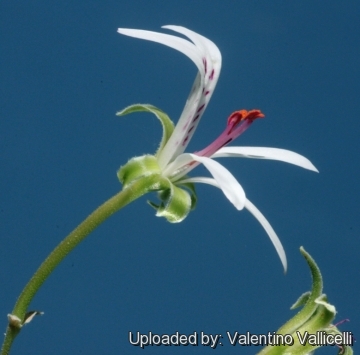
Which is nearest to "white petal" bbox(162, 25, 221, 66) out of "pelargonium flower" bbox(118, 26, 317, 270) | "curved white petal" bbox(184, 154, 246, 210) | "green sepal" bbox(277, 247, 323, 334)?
"pelargonium flower" bbox(118, 26, 317, 270)

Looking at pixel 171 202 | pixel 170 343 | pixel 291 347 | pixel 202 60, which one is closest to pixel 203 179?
pixel 171 202

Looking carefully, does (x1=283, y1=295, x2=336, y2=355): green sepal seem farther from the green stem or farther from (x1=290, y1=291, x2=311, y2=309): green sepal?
the green stem

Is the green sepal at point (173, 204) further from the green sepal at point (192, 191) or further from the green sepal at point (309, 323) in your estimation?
the green sepal at point (309, 323)

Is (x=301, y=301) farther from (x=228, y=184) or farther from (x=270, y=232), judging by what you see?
(x=228, y=184)

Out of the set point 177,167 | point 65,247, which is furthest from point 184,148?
point 65,247

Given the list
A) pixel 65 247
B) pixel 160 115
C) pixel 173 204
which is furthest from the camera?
pixel 160 115

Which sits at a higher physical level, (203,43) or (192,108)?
(203,43)

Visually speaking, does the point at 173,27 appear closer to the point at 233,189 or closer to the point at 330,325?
the point at 233,189
